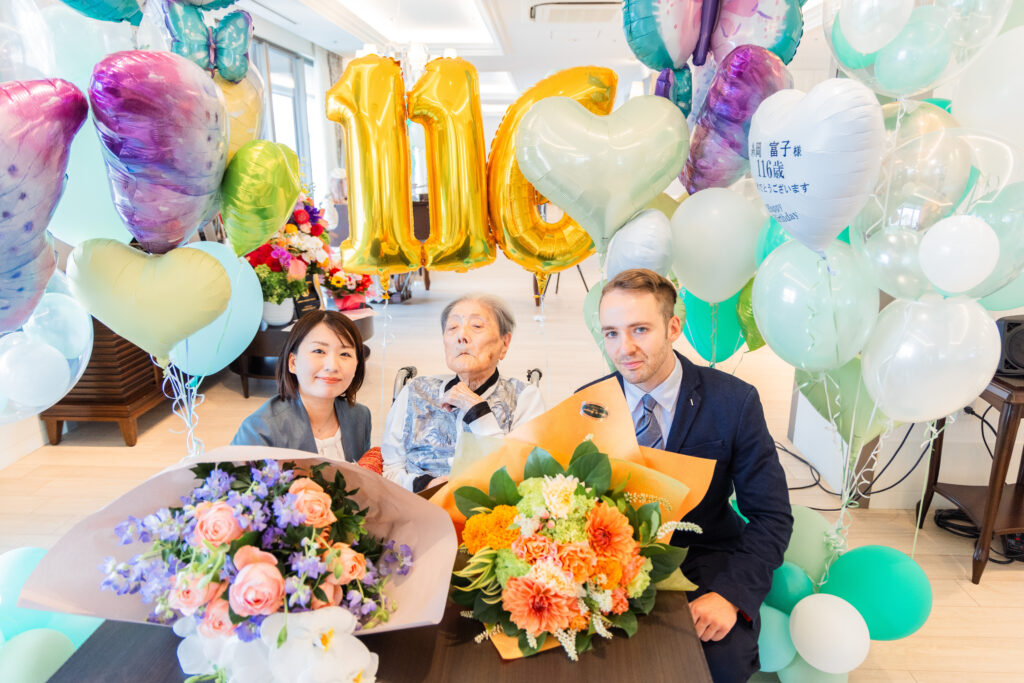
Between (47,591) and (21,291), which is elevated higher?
(21,291)

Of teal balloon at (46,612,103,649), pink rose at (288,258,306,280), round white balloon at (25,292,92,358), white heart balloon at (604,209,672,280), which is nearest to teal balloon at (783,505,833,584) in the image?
white heart balloon at (604,209,672,280)

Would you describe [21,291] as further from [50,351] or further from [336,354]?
[336,354]

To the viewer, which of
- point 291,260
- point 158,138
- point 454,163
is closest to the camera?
point 158,138

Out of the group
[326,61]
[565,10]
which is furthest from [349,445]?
[326,61]

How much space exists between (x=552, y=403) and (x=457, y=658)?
2.95 metres

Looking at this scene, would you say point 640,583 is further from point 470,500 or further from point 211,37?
point 211,37

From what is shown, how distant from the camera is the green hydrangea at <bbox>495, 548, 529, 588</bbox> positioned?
3.09ft

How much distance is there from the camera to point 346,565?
85 centimetres

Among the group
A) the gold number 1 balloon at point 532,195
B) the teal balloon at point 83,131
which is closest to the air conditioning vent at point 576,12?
the gold number 1 balloon at point 532,195

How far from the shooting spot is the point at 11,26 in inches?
46.4

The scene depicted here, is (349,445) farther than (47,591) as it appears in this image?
Yes

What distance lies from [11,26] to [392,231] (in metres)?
0.79

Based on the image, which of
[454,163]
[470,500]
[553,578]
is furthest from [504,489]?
[454,163]

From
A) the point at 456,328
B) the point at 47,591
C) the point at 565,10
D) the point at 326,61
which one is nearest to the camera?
the point at 47,591
